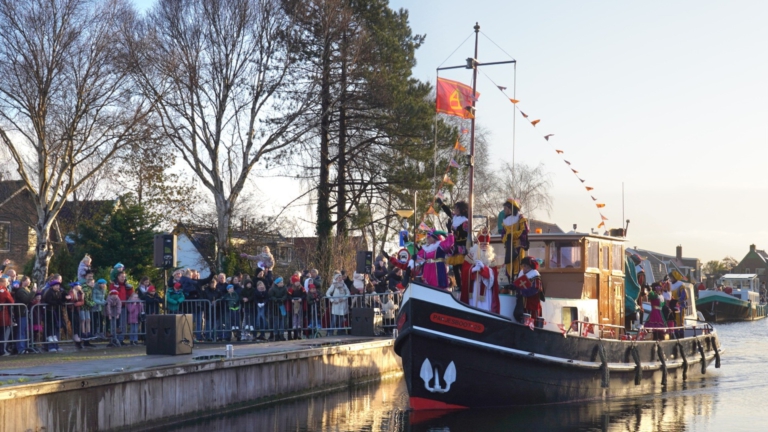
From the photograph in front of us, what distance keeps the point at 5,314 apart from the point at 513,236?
29.1 feet

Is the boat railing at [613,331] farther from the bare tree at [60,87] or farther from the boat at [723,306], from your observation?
the boat at [723,306]

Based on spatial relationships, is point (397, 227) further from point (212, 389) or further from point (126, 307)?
point (212, 389)

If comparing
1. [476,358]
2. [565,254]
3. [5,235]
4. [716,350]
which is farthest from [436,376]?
[5,235]

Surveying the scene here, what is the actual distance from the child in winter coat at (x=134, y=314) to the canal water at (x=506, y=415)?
4.43 metres

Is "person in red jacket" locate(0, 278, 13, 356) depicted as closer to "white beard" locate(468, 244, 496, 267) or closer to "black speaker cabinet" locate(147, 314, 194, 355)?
"black speaker cabinet" locate(147, 314, 194, 355)

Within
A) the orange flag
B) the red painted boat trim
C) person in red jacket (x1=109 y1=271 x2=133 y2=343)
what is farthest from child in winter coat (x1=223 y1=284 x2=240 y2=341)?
the orange flag

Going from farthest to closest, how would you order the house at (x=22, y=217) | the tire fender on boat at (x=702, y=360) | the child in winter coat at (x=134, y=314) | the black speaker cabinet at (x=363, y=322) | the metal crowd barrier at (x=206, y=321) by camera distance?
1. the house at (x=22, y=217)
2. the tire fender on boat at (x=702, y=360)
3. the black speaker cabinet at (x=363, y=322)
4. the child in winter coat at (x=134, y=314)
5. the metal crowd barrier at (x=206, y=321)

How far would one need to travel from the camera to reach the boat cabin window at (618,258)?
19.5 meters

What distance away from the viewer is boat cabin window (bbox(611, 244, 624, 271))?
19489 mm

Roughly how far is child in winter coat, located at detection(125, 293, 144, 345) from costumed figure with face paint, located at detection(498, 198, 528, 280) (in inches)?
308

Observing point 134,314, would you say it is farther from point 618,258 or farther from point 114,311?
point 618,258

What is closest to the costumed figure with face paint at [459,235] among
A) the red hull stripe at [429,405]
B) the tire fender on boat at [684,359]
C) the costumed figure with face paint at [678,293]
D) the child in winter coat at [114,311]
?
the red hull stripe at [429,405]

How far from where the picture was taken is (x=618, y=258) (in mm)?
19703

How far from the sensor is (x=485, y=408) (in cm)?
1564
